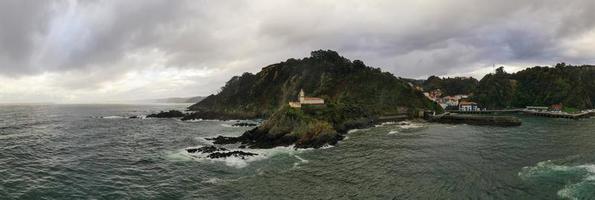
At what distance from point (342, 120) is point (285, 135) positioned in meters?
26.8

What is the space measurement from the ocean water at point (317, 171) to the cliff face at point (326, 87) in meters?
58.0

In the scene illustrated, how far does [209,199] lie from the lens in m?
31.9

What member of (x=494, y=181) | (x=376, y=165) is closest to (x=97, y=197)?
(x=376, y=165)

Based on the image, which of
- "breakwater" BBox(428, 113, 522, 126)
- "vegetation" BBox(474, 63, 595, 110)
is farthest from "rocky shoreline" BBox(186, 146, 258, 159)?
"vegetation" BBox(474, 63, 595, 110)

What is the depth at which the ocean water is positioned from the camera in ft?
110

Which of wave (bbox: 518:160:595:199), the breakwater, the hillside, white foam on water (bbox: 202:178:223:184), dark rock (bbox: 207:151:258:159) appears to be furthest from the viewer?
the breakwater

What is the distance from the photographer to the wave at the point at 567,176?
31906mm

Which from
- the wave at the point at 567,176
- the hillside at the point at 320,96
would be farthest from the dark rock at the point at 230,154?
the wave at the point at 567,176

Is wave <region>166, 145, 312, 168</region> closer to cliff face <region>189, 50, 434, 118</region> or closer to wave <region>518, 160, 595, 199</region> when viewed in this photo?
wave <region>518, 160, 595, 199</region>

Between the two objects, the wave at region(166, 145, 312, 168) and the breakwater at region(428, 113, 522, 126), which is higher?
the breakwater at region(428, 113, 522, 126)

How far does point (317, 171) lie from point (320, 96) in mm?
101023

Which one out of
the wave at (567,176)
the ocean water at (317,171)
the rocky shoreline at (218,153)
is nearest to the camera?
the wave at (567,176)

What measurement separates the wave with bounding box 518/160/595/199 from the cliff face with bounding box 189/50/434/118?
6913cm

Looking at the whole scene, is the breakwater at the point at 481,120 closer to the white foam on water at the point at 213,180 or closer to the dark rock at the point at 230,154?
the dark rock at the point at 230,154
